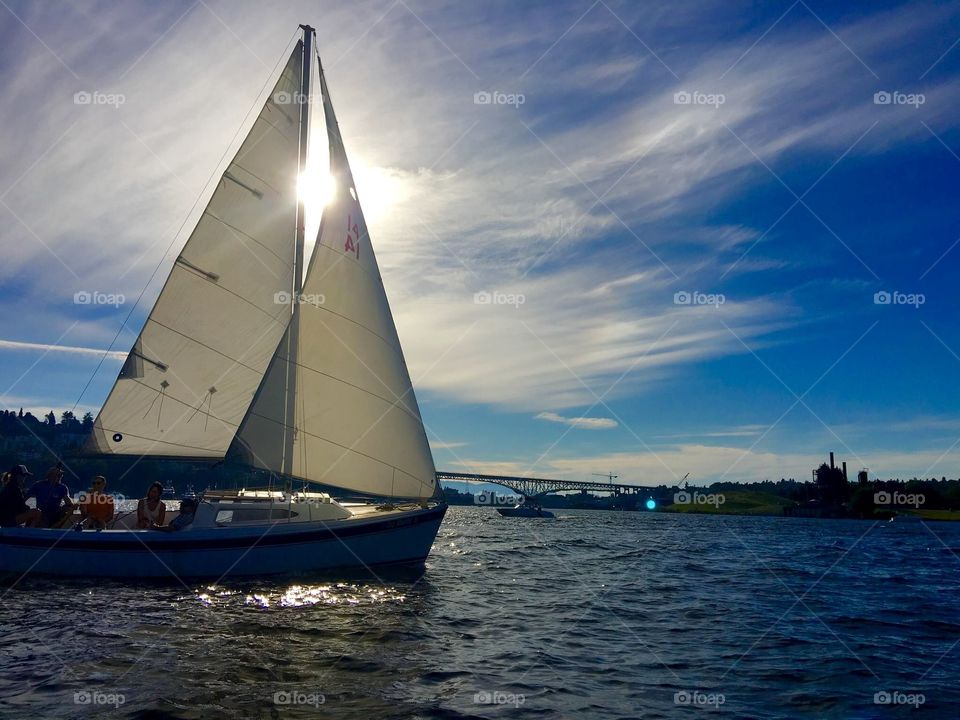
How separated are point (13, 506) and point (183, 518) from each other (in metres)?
5.81

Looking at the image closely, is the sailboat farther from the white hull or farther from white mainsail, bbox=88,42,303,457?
the white hull

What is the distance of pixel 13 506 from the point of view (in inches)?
872

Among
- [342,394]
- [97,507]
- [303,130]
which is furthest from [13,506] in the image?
[303,130]

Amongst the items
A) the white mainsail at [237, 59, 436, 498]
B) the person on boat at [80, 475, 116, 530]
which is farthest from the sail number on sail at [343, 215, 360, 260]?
the person on boat at [80, 475, 116, 530]

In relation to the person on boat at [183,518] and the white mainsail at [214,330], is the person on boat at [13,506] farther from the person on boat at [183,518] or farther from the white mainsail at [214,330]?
the person on boat at [183,518]

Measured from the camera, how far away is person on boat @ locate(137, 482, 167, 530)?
72.2ft

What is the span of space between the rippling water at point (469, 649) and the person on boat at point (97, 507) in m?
2.10

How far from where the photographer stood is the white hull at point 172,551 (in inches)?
833

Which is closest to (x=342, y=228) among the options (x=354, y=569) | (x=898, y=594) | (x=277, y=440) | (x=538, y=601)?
(x=277, y=440)

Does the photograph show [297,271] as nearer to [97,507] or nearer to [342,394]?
[342,394]

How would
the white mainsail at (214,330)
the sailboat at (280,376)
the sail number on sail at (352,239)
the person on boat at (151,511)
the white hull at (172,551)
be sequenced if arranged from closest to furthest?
the white hull at (172,551)
the person on boat at (151,511)
the sailboat at (280,376)
the white mainsail at (214,330)
the sail number on sail at (352,239)

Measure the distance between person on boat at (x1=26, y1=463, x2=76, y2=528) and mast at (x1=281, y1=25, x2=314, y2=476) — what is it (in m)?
7.14

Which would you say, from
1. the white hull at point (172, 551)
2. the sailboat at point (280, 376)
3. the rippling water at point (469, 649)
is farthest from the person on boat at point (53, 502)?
the rippling water at point (469, 649)

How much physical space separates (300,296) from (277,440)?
5.19m
